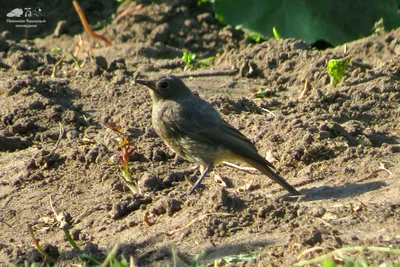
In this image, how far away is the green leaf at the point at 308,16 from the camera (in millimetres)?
9867

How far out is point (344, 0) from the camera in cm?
1012

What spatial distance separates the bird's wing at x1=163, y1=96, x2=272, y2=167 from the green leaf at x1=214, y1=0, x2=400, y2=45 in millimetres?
3073

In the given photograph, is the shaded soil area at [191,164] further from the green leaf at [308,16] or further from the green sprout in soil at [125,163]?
the green leaf at [308,16]

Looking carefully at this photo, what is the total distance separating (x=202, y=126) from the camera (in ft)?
22.8

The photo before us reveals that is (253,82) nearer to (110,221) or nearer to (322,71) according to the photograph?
(322,71)

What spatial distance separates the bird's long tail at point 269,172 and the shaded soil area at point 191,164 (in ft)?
0.33

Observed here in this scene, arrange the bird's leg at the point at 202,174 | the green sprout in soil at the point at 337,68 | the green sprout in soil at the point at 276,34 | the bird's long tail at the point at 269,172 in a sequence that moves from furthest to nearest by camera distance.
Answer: the green sprout in soil at the point at 276,34, the green sprout in soil at the point at 337,68, the bird's leg at the point at 202,174, the bird's long tail at the point at 269,172

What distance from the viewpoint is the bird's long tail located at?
6262 mm

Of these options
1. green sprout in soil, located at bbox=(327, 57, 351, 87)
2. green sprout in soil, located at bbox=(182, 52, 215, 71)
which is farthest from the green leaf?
green sprout in soil, located at bbox=(327, 57, 351, 87)

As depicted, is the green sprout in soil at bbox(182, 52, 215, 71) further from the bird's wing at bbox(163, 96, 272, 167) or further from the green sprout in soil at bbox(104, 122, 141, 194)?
the green sprout in soil at bbox(104, 122, 141, 194)

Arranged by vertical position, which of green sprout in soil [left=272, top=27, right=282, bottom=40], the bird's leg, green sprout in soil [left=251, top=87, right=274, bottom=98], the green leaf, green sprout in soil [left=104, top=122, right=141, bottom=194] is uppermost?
the green leaf

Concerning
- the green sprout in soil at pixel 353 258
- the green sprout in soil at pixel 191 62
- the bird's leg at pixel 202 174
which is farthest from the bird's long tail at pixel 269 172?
the green sprout in soil at pixel 191 62

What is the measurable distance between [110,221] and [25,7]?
232 inches

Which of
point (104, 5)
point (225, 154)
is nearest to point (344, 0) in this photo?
point (104, 5)
